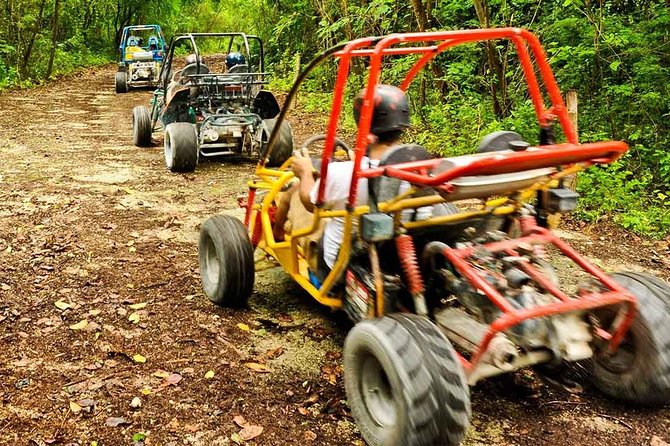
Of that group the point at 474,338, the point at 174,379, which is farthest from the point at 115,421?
the point at 474,338

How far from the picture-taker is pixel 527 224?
3371 millimetres

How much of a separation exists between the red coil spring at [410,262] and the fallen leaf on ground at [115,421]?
1.59 metres

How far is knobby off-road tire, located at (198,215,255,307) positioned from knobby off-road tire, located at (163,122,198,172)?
4169mm

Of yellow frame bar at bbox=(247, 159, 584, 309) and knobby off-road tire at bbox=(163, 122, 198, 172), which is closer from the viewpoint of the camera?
yellow frame bar at bbox=(247, 159, 584, 309)

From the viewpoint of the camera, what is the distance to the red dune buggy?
2592 millimetres

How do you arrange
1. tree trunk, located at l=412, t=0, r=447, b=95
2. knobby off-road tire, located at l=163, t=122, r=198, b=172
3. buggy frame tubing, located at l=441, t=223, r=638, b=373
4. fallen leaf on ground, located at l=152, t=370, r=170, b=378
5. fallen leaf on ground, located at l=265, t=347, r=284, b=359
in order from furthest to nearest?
tree trunk, located at l=412, t=0, r=447, b=95, knobby off-road tire, located at l=163, t=122, r=198, b=172, fallen leaf on ground, located at l=265, t=347, r=284, b=359, fallen leaf on ground, located at l=152, t=370, r=170, b=378, buggy frame tubing, located at l=441, t=223, r=638, b=373

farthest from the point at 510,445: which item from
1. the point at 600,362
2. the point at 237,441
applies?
the point at 237,441

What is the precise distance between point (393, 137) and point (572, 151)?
1071 millimetres

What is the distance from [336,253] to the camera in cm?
374

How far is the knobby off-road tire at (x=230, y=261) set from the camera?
4305 mm

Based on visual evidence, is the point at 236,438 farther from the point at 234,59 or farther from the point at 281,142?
the point at 234,59

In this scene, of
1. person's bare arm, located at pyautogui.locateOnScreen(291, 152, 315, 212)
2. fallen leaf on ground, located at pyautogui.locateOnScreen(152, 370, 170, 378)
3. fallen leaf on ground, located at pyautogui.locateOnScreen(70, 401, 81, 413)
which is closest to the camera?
fallen leaf on ground, located at pyautogui.locateOnScreen(70, 401, 81, 413)

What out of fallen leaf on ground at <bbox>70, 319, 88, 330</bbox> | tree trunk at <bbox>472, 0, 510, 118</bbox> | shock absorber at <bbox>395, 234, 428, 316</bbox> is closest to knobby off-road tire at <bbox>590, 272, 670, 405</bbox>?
shock absorber at <bbox>395, 234, 428, 316</bbox>

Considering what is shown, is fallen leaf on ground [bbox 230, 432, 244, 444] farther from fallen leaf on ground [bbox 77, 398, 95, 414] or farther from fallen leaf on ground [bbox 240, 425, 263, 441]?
fallen leaf on ground [bbox 77, 398, 95, 414]
